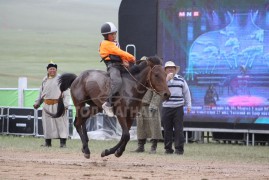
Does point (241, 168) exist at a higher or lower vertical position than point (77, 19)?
lower

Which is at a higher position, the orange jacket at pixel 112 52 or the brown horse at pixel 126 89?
the orange jacket at pixel 112 52

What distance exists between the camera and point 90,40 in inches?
1843

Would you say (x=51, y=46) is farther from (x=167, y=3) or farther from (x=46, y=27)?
(x=167, y=3)

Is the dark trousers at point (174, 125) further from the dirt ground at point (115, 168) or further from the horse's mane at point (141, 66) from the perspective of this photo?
the horse's mane at point (141, 66)

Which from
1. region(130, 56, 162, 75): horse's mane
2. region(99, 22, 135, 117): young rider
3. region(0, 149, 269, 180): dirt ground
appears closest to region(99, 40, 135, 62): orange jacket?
region(99, 22, 135, 117): young rider

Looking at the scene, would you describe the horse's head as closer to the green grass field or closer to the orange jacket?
the orange jacket

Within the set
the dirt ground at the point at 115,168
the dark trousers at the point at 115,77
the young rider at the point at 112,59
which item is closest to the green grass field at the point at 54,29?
the dirt ground at the point at 115,168

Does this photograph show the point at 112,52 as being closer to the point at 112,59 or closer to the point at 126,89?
the point at 112,59

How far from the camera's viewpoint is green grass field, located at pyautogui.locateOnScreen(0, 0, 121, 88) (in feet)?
148

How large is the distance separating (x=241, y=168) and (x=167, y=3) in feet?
23.7

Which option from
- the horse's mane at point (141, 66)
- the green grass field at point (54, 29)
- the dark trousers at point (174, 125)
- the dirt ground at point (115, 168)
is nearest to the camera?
the dirt ground at point (115, 168)

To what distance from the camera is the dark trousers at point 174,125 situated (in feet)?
63.3

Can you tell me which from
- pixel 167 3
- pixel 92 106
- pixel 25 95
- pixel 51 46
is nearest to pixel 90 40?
pixel 51 46

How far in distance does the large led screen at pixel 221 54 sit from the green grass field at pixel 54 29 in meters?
22.0
